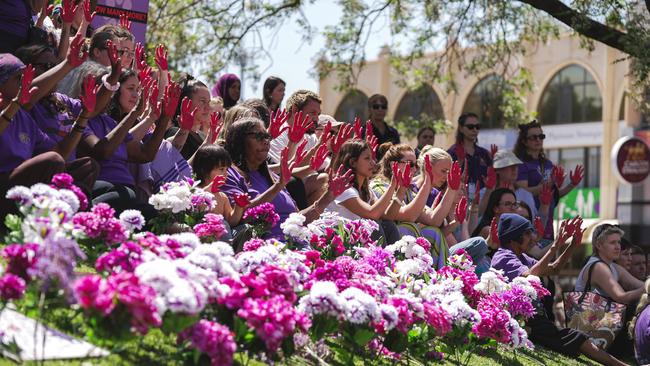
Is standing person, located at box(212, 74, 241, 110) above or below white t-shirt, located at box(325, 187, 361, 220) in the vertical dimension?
above

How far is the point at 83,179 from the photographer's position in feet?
22.3

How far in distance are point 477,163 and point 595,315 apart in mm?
2393

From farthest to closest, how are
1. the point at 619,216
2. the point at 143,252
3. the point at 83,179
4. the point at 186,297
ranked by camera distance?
the point at 619,216 → the point at 83,179 → the point at 143,252 → the point at 186,297

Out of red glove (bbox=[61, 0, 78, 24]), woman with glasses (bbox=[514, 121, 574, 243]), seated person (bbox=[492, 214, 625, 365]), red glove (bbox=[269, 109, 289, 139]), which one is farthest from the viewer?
woman with glasses (bbox=[514, 121, 574, 243])

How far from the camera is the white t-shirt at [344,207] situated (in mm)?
9031

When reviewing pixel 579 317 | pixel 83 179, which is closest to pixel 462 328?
pixel 83 179

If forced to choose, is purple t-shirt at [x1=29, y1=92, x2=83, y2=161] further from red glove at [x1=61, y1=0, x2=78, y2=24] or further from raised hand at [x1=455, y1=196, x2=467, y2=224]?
raised hand at [x1=455, y1=196, x2=467, y2=224]

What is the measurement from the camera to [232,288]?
5434 mm

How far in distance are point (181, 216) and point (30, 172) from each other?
0.98 m

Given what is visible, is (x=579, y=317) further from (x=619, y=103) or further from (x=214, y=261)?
(x=619, y=103)

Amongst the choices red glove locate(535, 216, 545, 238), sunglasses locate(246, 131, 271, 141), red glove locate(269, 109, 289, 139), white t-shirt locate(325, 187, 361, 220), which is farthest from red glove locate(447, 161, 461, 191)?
red glove locate(535, 216, 545, 238)

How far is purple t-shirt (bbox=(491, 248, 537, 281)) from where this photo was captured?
10.1 meters

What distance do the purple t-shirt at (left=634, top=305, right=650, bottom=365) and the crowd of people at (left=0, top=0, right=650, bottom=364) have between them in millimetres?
16

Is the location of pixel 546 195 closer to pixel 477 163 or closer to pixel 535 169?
pixel 535 169
